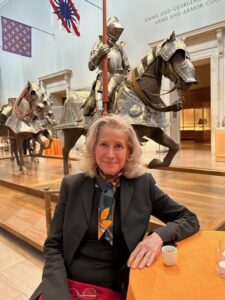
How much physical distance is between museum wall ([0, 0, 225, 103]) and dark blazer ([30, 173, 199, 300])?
701cm

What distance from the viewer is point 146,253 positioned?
129 cm

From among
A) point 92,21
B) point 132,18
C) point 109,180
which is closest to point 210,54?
point 132,18

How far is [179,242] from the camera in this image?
1.44 metres

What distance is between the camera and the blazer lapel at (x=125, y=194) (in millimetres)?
→ 1513

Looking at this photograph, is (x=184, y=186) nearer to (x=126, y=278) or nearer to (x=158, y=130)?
(x=158, y=130)

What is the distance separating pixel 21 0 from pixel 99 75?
15503 mm

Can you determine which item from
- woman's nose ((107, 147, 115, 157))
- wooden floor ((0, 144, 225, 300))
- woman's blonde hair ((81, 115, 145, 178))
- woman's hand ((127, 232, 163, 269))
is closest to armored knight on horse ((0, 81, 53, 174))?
wooden floor ((0, 144, 225, 300))

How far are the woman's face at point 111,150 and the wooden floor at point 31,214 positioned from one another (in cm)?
141

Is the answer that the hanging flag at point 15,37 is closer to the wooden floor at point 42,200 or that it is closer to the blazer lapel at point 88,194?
the wooden floor at point 42,200

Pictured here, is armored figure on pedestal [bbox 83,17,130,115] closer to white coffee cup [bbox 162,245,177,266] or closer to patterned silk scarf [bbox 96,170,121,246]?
patterned silk scarf [bbox 96,170,121,246]

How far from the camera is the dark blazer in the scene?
1.47 meters

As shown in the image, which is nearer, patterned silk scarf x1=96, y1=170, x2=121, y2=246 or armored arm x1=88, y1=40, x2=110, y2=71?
patterned silk scarf x1=96, y1=170, x2=121, y2=246

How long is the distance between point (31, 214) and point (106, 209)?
2213mm

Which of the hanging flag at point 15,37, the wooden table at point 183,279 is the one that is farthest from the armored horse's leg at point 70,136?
the hanging flag at point 15,37
